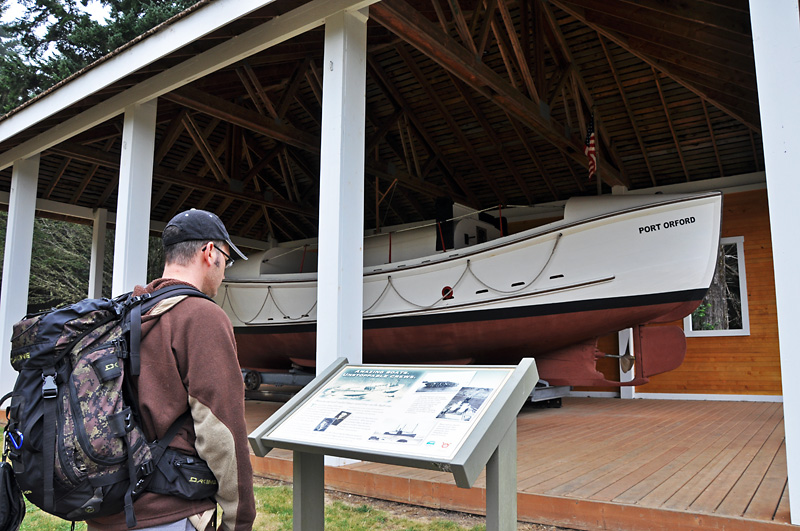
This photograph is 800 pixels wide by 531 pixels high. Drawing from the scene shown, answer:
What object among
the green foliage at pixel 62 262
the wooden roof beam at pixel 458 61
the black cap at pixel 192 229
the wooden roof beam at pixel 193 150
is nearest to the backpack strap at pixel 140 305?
the black cap at pixel 192 229

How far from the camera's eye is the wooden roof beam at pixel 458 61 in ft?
16.2

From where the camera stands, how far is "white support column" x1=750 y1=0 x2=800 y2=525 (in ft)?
8.35

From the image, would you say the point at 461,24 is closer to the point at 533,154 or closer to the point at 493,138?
the point at 493,138

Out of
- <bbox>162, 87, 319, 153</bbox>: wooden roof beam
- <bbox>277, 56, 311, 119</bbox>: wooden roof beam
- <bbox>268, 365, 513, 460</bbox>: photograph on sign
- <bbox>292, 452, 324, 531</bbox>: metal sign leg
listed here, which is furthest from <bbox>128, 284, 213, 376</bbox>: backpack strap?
<bbox>277, 56, 311, 119</bbox>: wooden roof beam

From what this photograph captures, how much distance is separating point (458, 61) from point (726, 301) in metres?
6.32

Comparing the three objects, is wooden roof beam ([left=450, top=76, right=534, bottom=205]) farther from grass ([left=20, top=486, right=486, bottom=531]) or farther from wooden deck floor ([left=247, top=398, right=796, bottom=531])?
grass ([left=20, top=486, right=486, bottom=531])

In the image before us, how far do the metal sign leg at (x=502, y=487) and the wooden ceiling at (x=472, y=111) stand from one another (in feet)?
13.1

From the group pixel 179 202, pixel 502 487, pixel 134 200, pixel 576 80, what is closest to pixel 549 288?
pixel 576 80

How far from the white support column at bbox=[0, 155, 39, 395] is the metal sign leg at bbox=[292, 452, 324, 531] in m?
6.68

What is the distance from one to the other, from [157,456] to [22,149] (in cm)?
820

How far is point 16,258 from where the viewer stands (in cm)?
768

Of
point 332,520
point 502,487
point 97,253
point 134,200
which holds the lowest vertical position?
point 332,520

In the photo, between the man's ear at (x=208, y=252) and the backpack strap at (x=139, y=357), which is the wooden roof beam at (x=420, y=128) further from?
the backpack strap at (x=139, y=357)

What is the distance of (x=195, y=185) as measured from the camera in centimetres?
977
